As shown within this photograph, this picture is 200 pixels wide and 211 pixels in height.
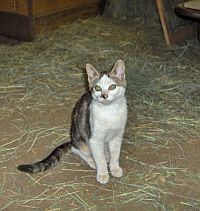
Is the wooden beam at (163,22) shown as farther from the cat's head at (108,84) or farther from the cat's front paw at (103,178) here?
the cat's front paw at (103,178)

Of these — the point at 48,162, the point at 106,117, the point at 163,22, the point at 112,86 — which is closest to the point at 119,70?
the point at 112,86

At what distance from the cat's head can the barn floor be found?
0.55m

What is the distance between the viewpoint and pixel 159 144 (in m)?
3.54

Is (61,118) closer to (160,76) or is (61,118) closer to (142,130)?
(142,130)

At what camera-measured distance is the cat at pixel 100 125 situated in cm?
289

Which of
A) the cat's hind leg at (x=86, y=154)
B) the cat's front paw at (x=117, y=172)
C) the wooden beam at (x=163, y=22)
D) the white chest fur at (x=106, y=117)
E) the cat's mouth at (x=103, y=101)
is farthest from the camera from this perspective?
the wooden beam at (x=163, y=22)

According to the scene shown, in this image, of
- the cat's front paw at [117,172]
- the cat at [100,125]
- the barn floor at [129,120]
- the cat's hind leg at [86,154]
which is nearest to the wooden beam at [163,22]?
the barn floor at [129,120]

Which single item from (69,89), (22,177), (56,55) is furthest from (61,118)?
(56,55)

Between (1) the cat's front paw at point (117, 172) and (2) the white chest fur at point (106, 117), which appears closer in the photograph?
(2) the white chest fur at point (106, 117)

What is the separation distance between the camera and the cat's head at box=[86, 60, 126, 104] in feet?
9.37

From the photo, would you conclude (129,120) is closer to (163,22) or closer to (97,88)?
(97,88)

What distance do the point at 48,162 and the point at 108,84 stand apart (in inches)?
27.7

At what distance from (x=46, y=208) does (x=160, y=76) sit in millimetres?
2478

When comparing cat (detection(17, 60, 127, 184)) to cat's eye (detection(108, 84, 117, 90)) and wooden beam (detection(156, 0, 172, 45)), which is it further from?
wooden beam (detection(156, 0, 172, 45))
